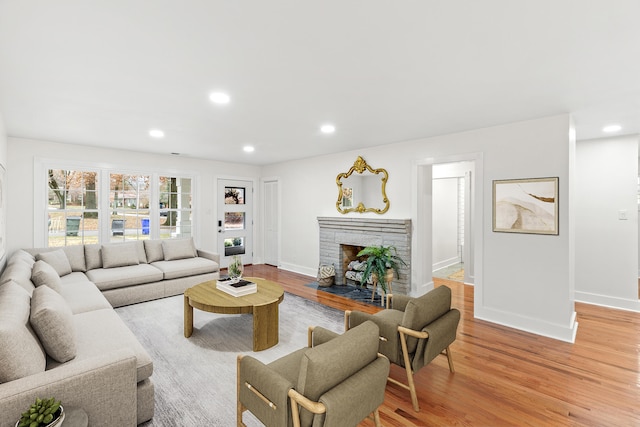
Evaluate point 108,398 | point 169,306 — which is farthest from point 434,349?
point 169,306

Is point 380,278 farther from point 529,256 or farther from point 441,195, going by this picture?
point 441,195

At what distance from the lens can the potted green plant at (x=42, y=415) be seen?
1.26 metres

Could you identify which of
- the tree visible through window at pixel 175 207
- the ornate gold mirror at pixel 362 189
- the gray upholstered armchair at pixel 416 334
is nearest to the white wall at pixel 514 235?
the ornate gold mirror at pixel 362 189

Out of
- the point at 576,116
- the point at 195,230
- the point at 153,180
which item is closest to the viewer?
the point at 576,116

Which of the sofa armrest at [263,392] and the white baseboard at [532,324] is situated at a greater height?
the sofa armrest at [263,392]

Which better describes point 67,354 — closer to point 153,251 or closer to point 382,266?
point 153,251

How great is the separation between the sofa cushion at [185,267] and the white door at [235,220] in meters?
1.46

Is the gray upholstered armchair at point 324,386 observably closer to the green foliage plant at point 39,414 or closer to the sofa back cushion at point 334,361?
the sofa back cushion at point 334,361

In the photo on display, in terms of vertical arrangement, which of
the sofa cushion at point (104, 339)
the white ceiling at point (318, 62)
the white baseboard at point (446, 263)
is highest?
the white ceiling at point (318, 62)

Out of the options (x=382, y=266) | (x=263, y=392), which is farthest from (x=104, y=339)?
(x=382, y=266)

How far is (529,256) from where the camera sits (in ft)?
11.3

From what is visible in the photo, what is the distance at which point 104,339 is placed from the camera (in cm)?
226

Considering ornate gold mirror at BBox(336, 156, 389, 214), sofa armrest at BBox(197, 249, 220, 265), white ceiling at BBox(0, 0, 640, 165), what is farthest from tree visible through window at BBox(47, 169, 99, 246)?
ornate gold mirror at BBox(336, 156, 389, 214)

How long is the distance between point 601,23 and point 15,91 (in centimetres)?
430
